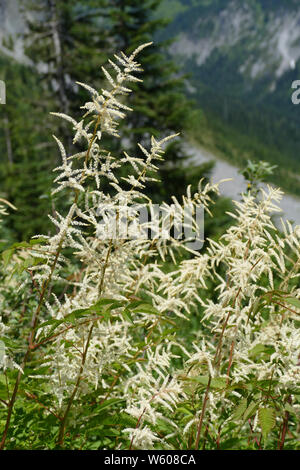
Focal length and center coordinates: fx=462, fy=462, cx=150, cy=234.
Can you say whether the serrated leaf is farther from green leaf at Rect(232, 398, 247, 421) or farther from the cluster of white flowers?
the cluster of white flowers

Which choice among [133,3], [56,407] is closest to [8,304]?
[56,407]

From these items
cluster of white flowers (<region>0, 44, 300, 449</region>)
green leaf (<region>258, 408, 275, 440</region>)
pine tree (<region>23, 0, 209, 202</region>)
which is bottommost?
green leaf (<region>258, 408, 275, 440</region>)

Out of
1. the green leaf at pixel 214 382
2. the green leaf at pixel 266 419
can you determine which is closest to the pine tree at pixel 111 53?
the green leaf at pixel 214 382

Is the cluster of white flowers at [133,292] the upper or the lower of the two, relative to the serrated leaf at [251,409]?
upper

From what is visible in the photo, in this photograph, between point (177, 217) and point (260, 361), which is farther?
point (260, 361)

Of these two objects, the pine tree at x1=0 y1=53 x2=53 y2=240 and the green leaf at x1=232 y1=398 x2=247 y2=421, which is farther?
the pine tree at x1=0 y1=53 x2=53 y2=240

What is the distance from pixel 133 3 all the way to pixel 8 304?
60.9ft

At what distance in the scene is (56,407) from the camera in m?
1.85

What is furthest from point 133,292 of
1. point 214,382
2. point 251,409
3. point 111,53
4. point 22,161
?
point 22,161

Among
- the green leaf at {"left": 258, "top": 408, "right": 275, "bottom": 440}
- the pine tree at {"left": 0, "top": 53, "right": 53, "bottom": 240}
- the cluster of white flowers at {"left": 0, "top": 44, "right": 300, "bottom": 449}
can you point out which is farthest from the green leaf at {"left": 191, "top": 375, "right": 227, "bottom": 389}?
the pine tree at {"left": 0, "top": 53, "right": 53, "bottom": 240}

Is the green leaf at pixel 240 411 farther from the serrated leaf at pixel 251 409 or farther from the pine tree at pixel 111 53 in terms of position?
the pine tree at pixel 111 53

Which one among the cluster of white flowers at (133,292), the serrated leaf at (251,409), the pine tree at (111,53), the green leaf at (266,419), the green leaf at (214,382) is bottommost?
the green leaf at (266,419)

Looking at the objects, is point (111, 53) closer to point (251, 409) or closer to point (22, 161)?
point (22, 161)

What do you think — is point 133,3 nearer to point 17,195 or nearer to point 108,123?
point 17,195
